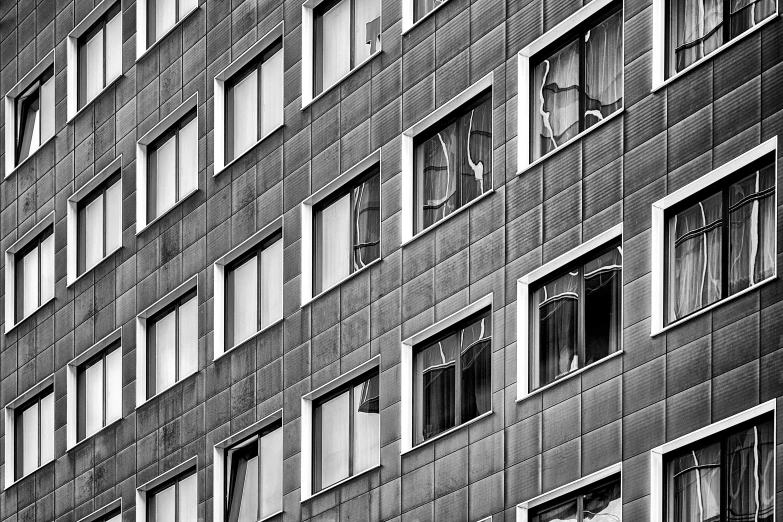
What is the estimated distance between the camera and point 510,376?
1642 inches

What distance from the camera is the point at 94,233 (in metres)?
60.4

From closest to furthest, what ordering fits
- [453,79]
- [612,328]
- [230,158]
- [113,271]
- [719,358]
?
[719,358]
[612,328]
[453,79]
[230,158]
[113,271]

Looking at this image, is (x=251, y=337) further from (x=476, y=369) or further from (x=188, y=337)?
(x=476, y=369)

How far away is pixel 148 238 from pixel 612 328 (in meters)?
20.2

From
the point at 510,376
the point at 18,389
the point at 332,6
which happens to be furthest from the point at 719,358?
the point at 18,389

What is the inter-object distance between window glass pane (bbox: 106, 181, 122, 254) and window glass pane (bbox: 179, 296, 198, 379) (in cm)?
457

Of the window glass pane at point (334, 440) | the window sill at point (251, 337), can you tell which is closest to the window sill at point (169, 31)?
the window sill at point (251, 337)

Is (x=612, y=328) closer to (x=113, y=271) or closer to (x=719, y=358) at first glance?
(x=719, y=358)

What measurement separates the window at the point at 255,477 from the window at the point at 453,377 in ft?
19.3

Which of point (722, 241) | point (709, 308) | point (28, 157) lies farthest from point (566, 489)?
point (28, 157)

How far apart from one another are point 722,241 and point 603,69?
5.12m

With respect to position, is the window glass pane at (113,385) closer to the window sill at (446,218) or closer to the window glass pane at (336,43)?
the window glass pane at (336,43)

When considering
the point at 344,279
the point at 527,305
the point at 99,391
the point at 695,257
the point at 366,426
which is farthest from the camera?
the point at 99,391

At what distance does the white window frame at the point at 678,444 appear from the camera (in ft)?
116
